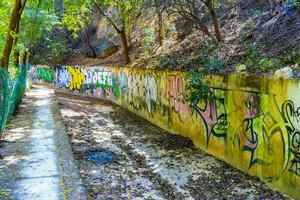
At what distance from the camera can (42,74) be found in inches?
1421

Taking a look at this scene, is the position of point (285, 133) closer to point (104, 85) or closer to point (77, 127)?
point (77, 127)

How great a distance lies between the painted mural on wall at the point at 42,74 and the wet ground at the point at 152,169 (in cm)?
2200

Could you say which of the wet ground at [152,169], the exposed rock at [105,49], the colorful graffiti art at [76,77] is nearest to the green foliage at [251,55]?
the wet ground at [152,169]

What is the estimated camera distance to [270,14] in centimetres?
1182

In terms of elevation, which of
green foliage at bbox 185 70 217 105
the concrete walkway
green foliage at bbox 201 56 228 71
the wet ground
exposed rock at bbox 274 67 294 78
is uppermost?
green foliage at bbox 201 56 228 71

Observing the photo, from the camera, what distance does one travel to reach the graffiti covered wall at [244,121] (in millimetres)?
6613

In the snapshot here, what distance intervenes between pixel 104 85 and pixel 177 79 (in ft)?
39.3

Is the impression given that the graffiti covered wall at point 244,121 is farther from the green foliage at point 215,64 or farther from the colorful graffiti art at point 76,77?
the colorful graffiti art at point 76,77

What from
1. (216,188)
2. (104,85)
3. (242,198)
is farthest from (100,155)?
(104,85)

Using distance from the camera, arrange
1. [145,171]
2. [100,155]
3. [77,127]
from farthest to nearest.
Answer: [77,127] < [100,155] < [145,171]

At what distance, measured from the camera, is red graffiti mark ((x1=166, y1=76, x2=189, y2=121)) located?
11095mm

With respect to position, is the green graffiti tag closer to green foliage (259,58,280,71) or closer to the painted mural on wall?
the painted mural on wall

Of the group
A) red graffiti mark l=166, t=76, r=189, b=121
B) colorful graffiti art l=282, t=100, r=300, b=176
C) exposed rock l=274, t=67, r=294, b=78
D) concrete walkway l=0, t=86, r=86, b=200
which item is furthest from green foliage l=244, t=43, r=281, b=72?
concrete walkway l=0, t=86, r=86, b=200

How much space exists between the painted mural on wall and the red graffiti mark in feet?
75.4
